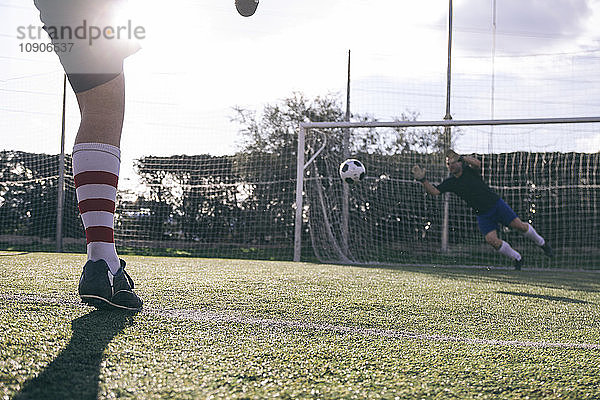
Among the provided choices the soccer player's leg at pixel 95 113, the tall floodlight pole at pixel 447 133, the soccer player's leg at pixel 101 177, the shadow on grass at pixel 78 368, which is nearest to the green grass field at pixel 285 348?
the shadow on grass at pixel 78 368

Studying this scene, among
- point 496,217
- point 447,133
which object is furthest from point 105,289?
point 447,133

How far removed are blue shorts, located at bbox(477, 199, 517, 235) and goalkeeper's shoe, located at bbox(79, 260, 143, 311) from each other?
6038mm

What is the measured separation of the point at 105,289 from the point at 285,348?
0.63 m

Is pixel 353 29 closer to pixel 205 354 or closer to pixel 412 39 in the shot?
pixel 412 39

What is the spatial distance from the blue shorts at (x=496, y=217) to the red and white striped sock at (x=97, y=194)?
5.97 metres

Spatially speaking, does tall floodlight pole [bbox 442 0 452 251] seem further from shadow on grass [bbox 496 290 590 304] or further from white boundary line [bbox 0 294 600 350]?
white boundary line [bbox 0 294 600 350]

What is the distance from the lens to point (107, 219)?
67.7 inches

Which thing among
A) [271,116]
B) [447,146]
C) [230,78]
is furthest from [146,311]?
[271,116]

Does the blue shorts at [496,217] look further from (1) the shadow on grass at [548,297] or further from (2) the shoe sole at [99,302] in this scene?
(2) the shoe sole at [99,302]

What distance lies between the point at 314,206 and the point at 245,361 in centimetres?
802

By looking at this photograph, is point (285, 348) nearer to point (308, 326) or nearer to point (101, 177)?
point (308, 326)

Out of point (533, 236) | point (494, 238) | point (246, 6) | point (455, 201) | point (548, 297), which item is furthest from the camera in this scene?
point (455, 201)

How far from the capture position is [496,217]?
702cm

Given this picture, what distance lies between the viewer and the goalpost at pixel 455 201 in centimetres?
896
